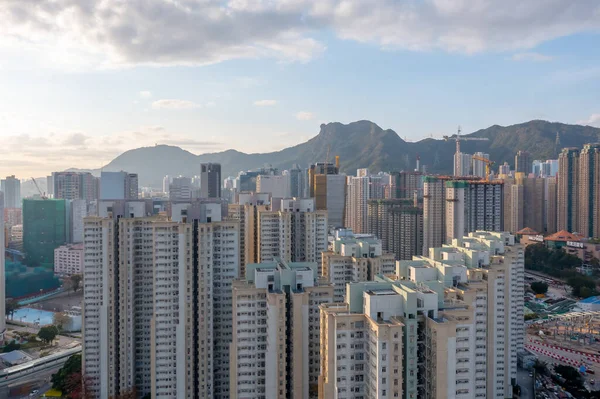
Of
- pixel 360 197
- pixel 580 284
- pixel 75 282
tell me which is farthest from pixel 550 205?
pixel 75 282

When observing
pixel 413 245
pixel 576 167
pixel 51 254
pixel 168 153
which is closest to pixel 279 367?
pixel 413 245

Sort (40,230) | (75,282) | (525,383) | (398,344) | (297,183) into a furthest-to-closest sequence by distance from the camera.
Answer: (297,183) < (40,230) < (75,282) < (525,383) < (398,344)

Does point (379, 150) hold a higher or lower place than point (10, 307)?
higher

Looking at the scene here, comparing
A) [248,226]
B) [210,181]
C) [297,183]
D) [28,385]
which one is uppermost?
[210,181]

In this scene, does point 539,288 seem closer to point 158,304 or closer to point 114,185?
point 158,304

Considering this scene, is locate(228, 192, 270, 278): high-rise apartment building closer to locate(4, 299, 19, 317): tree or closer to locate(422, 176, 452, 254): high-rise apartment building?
locate(4, 299, 19, 317): tree

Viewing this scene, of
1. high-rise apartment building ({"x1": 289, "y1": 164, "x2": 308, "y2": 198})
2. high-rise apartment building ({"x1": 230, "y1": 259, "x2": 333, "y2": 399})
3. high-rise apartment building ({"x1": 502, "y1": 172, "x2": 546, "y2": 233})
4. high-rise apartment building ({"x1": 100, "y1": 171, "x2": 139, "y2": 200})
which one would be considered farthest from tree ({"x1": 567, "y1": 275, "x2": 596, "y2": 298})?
high-rise apartment building ({"x1": 100, "y1": 171, "x2": 139, "y2": 200})
